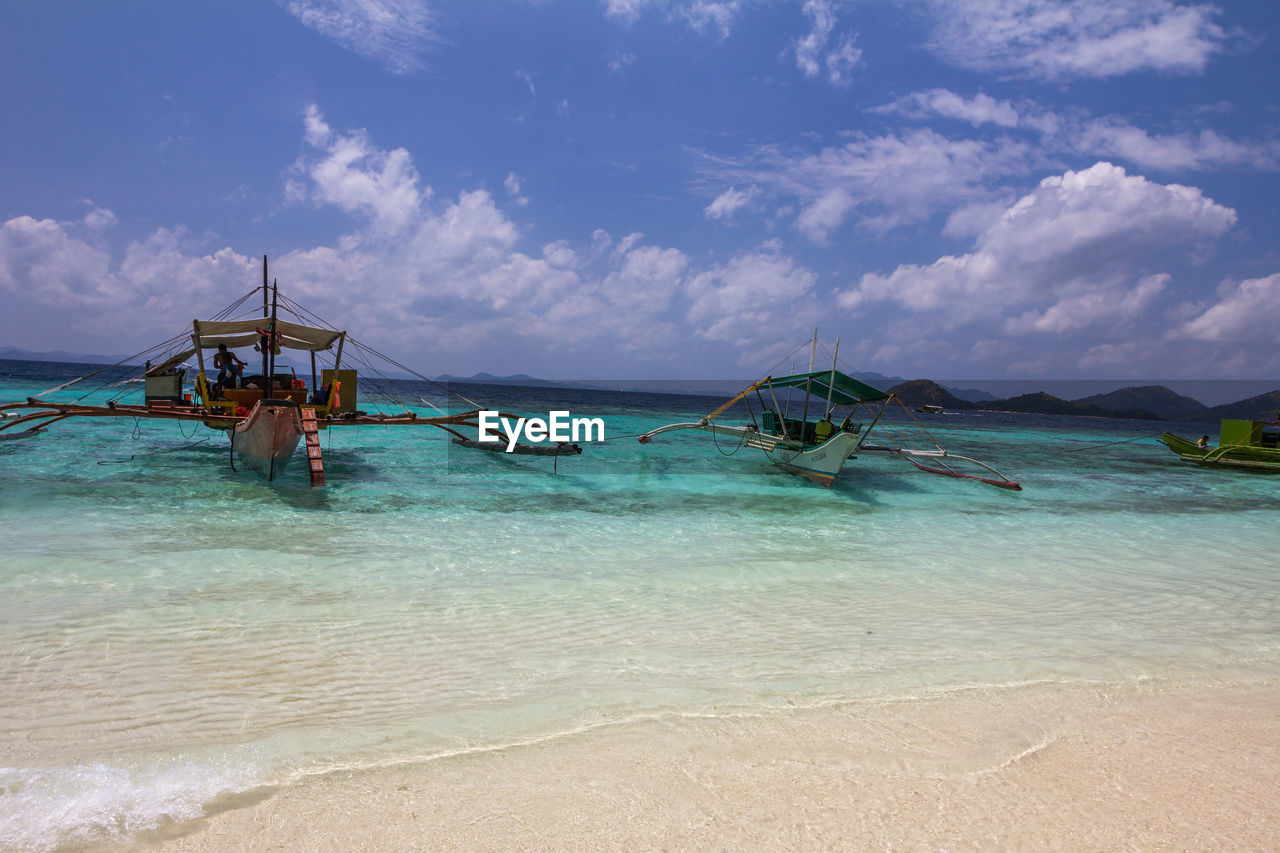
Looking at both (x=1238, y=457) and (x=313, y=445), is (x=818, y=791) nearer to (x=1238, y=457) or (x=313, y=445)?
(x=313, y=445)

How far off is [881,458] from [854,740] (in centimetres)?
2041

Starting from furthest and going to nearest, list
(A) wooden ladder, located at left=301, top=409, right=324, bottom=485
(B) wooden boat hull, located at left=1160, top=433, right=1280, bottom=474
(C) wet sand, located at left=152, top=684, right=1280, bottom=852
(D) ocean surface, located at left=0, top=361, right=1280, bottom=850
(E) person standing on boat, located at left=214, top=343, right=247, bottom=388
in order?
(B) wooden boat hull, located at left=1160, top=433, right=1280, bottom=474
(E) person standing on boat, located at left=214, top=343, right=247, bottom=388
(A) wooden ladder, located at left=301, top=409, right=324, bottom=485
(D) ocean surface, located at left=0, top=361, right=1280, bottom=850
(C) wet sand, located at left=152, top=684, right=1280, bottom=852


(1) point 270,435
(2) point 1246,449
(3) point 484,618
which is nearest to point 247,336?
(1) point 270,435

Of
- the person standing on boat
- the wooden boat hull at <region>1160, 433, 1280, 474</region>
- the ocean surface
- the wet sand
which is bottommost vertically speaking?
the ocean surface

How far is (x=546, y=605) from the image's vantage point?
585 cm

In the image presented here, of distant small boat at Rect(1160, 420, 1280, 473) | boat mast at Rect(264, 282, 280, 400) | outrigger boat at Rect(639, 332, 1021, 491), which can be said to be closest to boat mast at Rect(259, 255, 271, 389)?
boat mast at Rect(264, 282, 280, 400)

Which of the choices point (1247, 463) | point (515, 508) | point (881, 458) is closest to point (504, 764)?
point (515, 508)

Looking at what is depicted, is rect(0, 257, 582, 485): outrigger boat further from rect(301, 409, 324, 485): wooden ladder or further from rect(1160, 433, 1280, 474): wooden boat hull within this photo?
rect(1160, 433, 1280, 474): wooden boat hull

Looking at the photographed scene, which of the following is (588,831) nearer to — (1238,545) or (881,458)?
(1238,545)

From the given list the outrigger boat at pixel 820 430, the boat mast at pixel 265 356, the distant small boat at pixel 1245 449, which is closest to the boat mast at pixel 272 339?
the boat mast at pixel 265 356

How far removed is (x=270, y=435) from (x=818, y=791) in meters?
12.2

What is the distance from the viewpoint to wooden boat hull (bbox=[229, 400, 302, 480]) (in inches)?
474

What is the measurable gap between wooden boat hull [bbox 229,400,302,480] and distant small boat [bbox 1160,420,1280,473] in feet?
97.8

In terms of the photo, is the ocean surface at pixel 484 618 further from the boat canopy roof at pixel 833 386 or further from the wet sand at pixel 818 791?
the boat canopy roof at pixel 833 386
